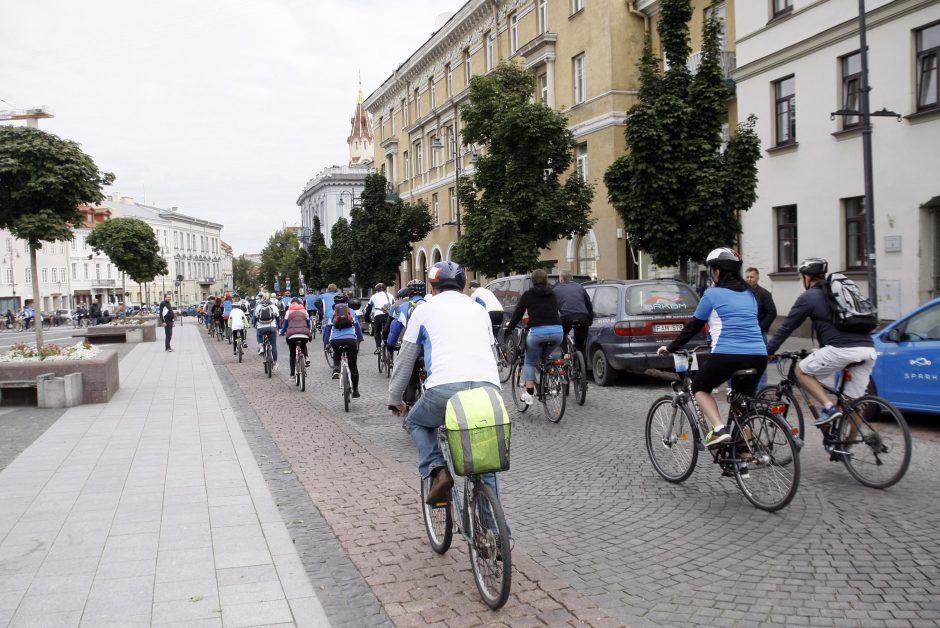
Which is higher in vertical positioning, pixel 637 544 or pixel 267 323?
pixel 267 323

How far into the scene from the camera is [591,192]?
25.9m

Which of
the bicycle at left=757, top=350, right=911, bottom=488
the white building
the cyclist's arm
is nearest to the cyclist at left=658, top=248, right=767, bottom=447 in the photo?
the bicycle at left=757, top=350, right=911, bottom=488

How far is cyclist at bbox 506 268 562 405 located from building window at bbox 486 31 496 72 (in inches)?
1262

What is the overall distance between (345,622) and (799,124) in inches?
803

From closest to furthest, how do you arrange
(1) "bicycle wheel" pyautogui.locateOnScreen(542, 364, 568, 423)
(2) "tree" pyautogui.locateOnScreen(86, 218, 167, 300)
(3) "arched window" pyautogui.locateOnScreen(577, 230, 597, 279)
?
(1) "bicycle wheel" pyautogui.locateOnScreen(542, 364, 568, 423), (3) "arched window" pyautogui.locateOnScreen(577, 230, 597, 279), (2) "tree" pyautogui.locateOnScreen(86, 218, 167, 300)

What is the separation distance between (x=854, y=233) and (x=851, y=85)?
3634 millimetres

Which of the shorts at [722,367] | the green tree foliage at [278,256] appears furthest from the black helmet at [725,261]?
the green tree foliage at [278,256]

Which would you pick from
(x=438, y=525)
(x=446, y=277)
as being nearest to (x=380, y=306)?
(x=438, y=525)

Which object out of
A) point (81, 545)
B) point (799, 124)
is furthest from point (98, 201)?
point (799, 124)

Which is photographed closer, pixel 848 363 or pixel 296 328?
pixel 848 363

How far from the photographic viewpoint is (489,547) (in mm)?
4016

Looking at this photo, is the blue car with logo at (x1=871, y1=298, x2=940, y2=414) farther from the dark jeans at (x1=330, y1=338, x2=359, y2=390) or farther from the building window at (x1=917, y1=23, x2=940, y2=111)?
the building window at (x1=917, y1=23, x2=940, y2=111)

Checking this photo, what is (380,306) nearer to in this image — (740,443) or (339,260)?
(740,443)

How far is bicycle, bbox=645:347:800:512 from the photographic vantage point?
555cm
